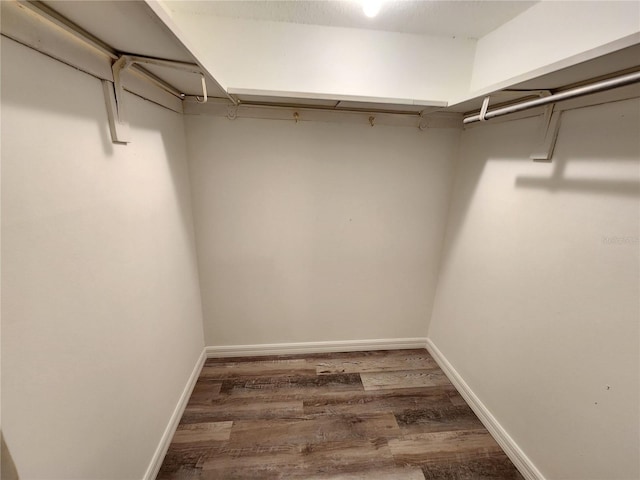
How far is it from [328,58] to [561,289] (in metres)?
1.87

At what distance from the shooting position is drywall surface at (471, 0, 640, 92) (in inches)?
40.4

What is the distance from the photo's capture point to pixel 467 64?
1802 millimetres

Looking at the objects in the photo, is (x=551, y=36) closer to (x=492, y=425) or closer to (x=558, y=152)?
(x=558, y=152)

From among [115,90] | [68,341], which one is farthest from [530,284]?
[115,90]

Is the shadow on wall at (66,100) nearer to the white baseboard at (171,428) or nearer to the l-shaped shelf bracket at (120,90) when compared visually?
the l-shaped shelf bracket at (120,90)

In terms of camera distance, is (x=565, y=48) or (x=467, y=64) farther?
(x=467, y=64)

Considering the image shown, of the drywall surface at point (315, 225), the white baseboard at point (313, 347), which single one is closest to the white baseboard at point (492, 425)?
the white baseboard at point (313, 347)

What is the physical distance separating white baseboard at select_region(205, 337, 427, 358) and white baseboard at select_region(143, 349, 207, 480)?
225mm

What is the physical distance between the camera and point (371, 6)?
1327 millimetres

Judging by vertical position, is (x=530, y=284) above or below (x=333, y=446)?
above

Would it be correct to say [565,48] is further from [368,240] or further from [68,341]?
[68,341]

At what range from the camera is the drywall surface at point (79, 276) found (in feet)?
2.11

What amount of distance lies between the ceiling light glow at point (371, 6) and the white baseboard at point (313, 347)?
7.63 feet

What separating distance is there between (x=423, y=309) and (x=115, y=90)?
2472mm
